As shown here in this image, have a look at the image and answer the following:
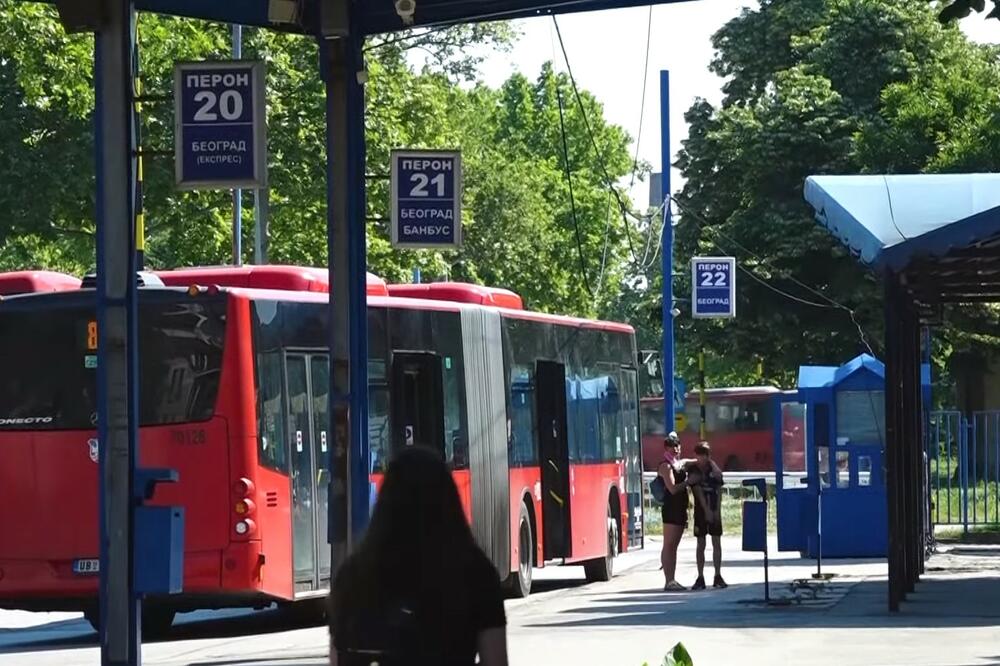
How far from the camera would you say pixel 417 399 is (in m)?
21.6

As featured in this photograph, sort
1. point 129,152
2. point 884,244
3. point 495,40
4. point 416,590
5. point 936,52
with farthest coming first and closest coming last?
point 936,52
point 495,40
point 884,244
point 129,152
point 416,590

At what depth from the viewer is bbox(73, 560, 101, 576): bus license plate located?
18625 millimetres

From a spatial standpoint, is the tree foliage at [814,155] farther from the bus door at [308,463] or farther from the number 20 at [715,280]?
the bus door at [308,463]

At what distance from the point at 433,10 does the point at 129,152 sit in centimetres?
293

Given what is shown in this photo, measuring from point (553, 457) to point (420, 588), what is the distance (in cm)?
1963

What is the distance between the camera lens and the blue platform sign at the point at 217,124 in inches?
571

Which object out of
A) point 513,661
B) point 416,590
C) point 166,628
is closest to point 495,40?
point 166,628

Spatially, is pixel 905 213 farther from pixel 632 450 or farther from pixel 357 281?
pixel 632 450

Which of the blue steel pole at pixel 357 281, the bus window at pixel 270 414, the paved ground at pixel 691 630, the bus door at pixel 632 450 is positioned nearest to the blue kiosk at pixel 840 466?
the paved ground at pixel 691 630

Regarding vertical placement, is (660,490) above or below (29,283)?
below

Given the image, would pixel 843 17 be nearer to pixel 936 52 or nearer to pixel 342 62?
A: pixel 936 52

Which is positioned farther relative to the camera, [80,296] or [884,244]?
[884,244]

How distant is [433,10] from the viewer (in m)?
14.6

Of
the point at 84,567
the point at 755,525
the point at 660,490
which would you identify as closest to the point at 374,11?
the point at 84,567
